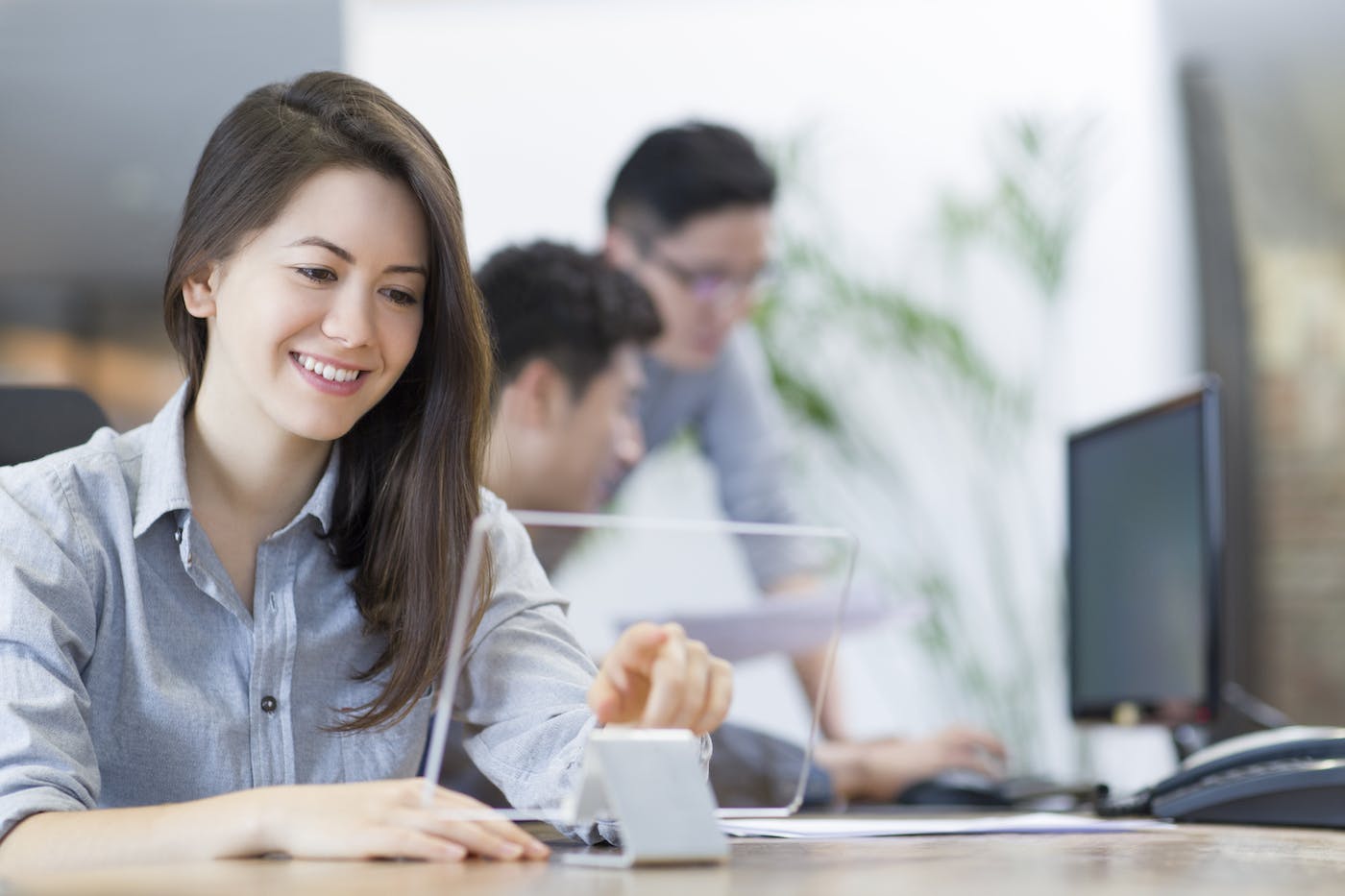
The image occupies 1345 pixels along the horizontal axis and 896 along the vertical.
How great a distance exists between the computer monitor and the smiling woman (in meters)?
0.85

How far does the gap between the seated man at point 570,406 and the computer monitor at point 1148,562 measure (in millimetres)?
534

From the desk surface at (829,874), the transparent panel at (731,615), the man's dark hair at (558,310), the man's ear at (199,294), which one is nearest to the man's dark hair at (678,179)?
the man's dark hair at (558,310)

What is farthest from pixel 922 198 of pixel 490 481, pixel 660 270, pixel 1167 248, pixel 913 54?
pixel 490 481

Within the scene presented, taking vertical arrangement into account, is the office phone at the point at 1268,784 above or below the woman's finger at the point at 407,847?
below

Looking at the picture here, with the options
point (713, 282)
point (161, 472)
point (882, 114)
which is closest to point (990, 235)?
point (882, 114)

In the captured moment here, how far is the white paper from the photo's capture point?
3.60ft

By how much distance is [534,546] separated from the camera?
1.30m

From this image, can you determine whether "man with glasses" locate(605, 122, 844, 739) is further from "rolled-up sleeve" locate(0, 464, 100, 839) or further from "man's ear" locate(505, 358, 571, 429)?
"rolled-up sleeve" locate(0, 464, 100, 839)

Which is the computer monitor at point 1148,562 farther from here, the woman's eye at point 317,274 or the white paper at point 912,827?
the woman's eye at point 317,274

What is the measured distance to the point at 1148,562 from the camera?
1.80 m

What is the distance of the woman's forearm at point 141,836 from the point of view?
0.87 m

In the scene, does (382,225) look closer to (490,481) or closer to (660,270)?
(490,481)

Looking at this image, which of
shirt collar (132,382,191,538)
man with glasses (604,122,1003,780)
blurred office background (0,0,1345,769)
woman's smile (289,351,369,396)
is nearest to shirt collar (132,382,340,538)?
shirt collar (132,382,191,538)

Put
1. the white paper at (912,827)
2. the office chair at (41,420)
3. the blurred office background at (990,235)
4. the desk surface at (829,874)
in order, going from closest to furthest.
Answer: the desk surface at (829,874), the white paper at (912,827), the office chair at (41,420), the blurred office background at (990,235)
